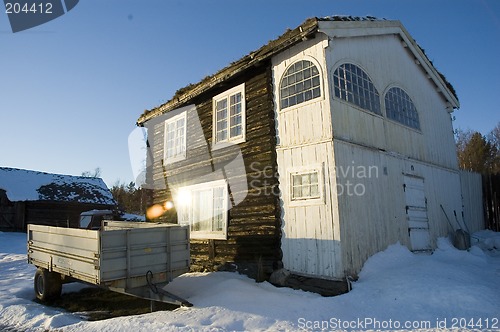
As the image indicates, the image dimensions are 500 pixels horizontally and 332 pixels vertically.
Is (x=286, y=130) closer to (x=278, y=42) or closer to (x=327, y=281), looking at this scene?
(x=278, y=42)

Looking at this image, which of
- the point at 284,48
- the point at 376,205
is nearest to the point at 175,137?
A: the point at 284,48

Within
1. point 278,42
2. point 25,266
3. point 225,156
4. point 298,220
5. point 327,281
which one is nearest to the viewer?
point 327,281

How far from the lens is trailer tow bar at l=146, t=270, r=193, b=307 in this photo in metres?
7.21

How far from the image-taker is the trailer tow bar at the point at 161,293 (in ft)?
23.6

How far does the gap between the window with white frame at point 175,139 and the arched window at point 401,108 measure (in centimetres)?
750

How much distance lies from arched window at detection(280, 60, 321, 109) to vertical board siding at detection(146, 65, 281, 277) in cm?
55

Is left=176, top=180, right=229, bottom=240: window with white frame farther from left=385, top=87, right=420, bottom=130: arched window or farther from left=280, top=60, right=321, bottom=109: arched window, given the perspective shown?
left=385, top=87, right=420, bottom=130: arched window

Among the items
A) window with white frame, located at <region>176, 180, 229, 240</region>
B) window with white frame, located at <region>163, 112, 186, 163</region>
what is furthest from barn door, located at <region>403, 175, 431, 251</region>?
window with white frame, located at <region>163, 112, 186, 163</region>

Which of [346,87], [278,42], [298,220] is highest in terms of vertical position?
[278,42]

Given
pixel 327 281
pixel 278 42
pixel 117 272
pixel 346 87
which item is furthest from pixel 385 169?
pixel 117 272

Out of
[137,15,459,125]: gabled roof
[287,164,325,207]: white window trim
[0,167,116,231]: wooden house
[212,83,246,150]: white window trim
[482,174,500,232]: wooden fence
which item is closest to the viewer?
[287,164,325,207]: white window trim

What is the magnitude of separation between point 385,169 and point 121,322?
786 cm

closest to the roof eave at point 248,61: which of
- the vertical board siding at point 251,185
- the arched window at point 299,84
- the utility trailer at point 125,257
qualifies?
the vertical board siding at point 251,185

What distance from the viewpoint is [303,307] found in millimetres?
6992
